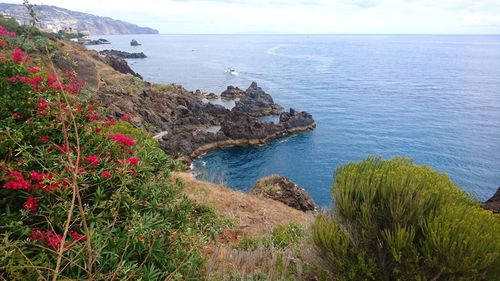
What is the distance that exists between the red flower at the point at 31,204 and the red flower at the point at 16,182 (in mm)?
169

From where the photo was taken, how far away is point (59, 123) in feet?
16.9

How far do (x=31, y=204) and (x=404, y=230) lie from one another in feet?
21.3

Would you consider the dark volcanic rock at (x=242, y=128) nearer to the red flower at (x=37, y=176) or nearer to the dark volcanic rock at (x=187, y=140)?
the dark volcanic rock at (x=187, y=140)

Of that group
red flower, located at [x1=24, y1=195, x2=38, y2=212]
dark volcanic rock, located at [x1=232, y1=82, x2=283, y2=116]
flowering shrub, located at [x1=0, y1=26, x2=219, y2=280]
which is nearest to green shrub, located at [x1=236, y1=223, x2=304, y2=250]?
flowering shrub, located at [x1=0, y1=26, x2=219, y2=280]

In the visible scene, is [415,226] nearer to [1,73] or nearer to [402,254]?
[402,254]

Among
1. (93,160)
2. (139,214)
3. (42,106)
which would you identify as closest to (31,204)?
(93,160)

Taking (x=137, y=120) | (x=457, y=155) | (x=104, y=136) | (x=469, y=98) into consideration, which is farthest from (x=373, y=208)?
(x=469, y=98)

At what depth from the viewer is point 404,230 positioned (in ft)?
23.2

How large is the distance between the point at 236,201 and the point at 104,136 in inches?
508

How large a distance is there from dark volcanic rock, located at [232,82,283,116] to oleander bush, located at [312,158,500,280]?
56463mm

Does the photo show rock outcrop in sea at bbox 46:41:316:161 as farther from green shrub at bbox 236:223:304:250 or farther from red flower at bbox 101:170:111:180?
red flower at bbox 101:170:111:180

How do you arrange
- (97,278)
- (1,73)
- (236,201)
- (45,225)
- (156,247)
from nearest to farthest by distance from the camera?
(97,278) → (45,225) → (156,247) → (1,73) → (236,201)

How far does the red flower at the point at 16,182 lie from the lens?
446cm

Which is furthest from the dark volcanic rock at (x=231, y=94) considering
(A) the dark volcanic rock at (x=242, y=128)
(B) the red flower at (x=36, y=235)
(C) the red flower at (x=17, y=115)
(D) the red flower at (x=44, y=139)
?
(B) the red flower at (x=36, y=235)
